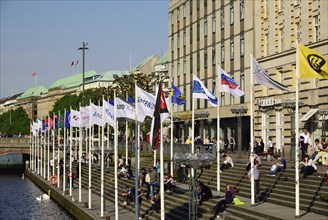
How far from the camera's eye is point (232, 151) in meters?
68.0

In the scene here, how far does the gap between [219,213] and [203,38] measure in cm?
4901

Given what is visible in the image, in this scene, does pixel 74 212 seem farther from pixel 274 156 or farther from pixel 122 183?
pixel 274 156

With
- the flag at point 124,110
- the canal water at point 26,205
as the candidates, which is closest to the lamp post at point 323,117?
the flag at point 124,110

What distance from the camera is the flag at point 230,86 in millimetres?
40438

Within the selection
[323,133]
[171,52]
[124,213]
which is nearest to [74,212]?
[124,213]

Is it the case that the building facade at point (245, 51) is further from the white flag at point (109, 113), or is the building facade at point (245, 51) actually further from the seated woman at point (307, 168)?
the seated woman at point (307, 168)

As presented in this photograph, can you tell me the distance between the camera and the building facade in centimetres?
5623

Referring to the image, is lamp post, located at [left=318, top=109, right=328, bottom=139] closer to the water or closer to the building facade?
the building facade

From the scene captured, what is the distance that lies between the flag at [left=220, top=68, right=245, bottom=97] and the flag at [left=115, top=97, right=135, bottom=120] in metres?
5.11

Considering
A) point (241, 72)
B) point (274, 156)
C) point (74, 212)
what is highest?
point (241, 72)

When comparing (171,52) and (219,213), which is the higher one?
(171,52)

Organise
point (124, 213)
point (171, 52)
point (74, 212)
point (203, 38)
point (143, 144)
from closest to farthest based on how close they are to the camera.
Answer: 1. point (124, 213)
2. point (74, 212)
3. point (143, 144)
4. point (203, 38)
5. point (171, 52)

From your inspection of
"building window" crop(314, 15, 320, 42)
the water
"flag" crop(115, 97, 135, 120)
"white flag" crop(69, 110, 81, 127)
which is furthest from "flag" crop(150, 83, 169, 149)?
"white flag" crop(69, 110, 81, 127)

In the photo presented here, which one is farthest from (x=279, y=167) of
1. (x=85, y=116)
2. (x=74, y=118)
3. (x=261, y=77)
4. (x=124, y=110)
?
(x=74, y=118)
